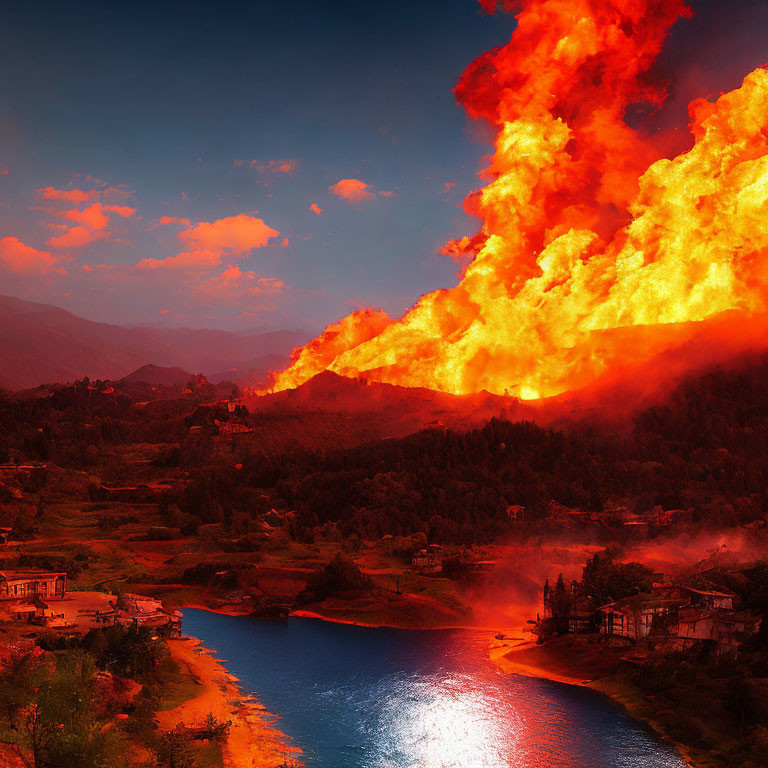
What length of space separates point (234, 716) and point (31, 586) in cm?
2376

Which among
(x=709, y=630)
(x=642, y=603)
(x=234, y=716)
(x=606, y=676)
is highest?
(x=642, y=603)

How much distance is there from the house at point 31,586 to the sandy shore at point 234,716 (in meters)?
10.9

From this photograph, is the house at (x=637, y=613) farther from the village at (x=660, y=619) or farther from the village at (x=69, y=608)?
the village at (x=69, y=608)

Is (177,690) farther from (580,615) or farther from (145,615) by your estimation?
(580,615)

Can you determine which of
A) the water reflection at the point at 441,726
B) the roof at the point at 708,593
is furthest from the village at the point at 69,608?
the roof at the point at 708,593

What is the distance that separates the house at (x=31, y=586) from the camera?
68.3 metres

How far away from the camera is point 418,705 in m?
61.8

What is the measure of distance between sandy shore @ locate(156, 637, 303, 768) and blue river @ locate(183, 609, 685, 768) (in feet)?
3.66

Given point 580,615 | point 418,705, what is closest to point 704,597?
point 580,615

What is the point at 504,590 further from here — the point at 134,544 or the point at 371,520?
the point at 134,544

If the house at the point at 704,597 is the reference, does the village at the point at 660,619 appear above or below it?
below

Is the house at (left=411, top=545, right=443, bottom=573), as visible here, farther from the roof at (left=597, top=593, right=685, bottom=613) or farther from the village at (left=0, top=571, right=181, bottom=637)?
the village at (left=0, top=571, right=181, bottom=637)

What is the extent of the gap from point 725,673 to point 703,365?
307 feet

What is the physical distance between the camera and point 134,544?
11119 centimetres
